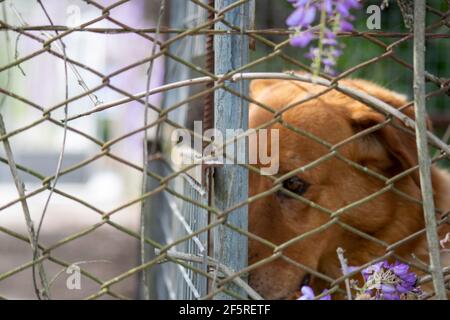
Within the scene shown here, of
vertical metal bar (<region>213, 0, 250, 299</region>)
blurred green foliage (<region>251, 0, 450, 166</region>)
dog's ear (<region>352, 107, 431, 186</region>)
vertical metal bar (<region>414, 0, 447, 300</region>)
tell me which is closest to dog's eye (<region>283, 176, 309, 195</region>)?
dog's ear (<region>352, 107, 431, 186</region>)

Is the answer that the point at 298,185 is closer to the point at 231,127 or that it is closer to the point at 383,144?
the point at 383,144

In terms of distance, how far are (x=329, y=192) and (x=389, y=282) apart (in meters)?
1.64

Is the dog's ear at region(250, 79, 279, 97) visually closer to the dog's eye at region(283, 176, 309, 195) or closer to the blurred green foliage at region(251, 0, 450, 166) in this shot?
the dog's eye at region(283, 176, 309, 195)

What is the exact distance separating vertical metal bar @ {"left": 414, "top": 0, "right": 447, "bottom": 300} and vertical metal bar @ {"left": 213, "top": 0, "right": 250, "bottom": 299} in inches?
20.4

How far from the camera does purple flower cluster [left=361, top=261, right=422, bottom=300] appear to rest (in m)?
2.32

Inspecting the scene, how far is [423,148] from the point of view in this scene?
222 centimetres

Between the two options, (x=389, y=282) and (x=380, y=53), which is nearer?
(x=389, y=282)

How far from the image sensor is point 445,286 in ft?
7.95

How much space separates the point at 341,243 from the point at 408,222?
0.43 metres

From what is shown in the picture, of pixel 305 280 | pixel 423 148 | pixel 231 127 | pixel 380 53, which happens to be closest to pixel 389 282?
pixel 423 148

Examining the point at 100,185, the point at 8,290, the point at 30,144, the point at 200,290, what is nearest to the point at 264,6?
the point at 8,290

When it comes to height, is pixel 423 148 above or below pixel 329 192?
below
